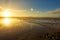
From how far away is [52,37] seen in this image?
6922mm

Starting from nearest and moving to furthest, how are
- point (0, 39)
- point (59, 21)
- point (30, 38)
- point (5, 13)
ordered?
point (0, 39)
point (30, 38)
point (5, 13)
point (59, 21)

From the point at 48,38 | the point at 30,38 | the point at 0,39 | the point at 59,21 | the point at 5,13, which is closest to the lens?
the point at 48,38

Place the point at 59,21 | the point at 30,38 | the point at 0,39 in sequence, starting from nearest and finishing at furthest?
the point at 0,39, the point at 30,38, the point at 59,21

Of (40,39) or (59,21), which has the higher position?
(59,21)

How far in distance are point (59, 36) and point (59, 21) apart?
7.42m

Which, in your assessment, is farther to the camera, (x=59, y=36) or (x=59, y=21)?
(x=59, y=21)

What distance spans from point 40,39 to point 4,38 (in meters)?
2.17

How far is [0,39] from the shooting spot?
738cm

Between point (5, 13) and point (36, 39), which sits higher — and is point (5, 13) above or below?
above

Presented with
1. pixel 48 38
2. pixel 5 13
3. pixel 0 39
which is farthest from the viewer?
pixel 5 13

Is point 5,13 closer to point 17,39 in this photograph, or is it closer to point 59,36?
point 17,39

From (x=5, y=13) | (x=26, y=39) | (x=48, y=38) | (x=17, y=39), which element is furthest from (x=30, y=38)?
(x=5, y=13)

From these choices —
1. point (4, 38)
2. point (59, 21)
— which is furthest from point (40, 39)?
point (59, 21)

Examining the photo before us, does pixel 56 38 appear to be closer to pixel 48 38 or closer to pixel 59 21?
pixel 48 38
